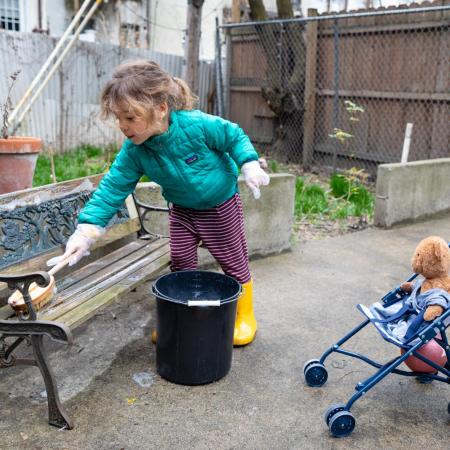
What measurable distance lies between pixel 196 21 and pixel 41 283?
5700 millimetres

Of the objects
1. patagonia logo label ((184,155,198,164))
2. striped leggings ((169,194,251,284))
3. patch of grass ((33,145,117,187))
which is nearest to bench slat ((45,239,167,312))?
striped leggings ((169,194,251,284))

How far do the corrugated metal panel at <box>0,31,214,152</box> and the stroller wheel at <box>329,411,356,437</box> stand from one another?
7.40 meters

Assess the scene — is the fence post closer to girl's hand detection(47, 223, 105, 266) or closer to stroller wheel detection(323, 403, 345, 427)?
girl's hand detection(47, 223, 105, 266)

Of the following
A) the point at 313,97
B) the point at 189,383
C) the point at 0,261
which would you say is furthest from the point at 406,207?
the point at 0,261

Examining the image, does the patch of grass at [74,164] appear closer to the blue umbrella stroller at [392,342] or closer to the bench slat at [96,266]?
the bench slat at [96,266]

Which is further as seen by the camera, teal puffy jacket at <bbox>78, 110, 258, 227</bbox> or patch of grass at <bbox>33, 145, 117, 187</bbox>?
patch of grass at <bbox>33, 145, 117, 187</bbox>

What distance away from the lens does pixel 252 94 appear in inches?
408

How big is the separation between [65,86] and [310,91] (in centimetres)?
387

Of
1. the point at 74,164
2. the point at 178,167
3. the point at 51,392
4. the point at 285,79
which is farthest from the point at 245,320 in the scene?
the point at 285,79

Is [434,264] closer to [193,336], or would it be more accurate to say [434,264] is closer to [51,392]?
[193,336]

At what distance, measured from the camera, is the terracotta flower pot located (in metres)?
4.59

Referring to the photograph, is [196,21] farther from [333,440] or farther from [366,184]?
[333,440]

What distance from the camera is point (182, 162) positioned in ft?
9.73

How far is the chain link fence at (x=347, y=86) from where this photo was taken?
7.65 meters
